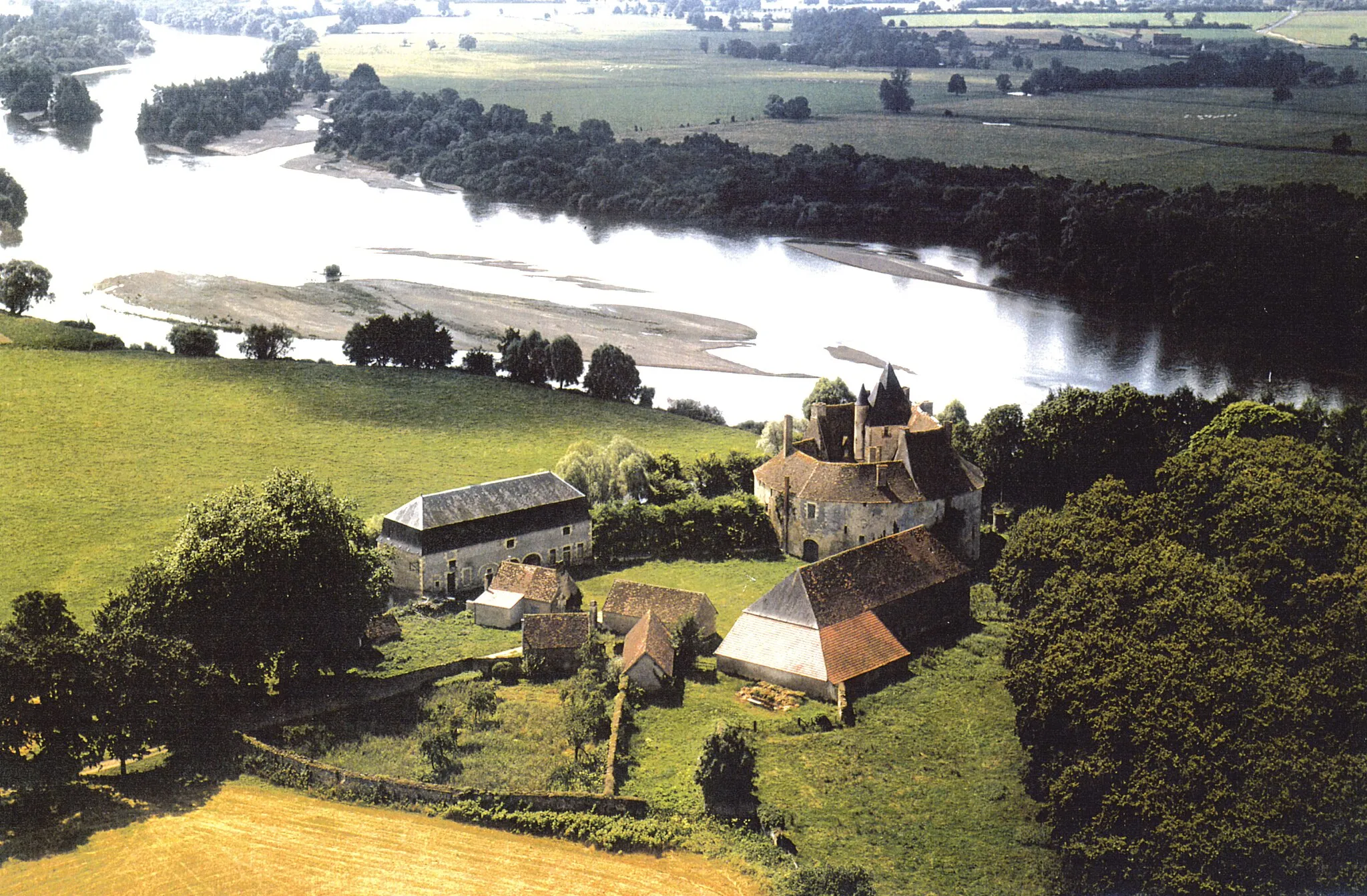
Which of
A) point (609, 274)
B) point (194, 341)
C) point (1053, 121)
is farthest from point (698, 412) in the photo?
point (1053, 121)

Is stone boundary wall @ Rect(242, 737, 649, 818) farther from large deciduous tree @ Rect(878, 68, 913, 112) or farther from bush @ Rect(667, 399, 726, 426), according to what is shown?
large deciduous tree @ Rect(878, 68, 913, 112)

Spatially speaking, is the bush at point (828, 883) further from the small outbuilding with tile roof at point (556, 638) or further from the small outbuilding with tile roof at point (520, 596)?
the small outbuilding with tile roof at point (520, 596)

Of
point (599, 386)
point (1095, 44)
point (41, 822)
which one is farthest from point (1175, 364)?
point (1095, 44)

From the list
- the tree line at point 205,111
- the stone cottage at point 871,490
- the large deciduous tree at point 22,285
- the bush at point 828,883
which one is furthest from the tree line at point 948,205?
the bush at point 828,883

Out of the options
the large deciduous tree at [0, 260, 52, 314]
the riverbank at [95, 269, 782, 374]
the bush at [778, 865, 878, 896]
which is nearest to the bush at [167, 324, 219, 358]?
the riverbank at [95, 269, 782, 374]

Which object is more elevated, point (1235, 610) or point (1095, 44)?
point (1095, 44)

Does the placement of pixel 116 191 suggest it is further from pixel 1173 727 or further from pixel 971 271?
pixel 1173 727
